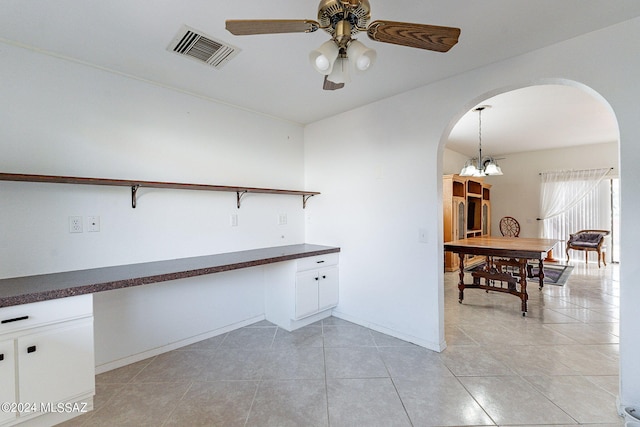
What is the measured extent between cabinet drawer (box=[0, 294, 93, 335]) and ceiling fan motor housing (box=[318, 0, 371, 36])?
6.36 feet

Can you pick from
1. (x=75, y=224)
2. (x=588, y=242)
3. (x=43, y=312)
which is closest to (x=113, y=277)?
(x=43, y=312)

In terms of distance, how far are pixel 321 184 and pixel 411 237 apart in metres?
1.33

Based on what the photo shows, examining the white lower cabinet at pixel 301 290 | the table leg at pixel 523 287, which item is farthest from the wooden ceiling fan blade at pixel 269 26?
the table leg at pixel 523 287

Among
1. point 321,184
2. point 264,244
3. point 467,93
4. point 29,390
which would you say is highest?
point 467,93

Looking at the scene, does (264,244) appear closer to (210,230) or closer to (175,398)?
(210,230)

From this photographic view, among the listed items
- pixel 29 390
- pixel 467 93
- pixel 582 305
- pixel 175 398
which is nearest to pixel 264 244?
pixel 175 398

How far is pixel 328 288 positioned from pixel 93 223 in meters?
2.21

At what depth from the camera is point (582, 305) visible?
3.41m

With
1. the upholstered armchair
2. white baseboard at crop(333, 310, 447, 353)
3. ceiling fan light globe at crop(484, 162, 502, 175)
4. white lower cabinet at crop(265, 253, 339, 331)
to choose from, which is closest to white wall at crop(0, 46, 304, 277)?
white lower cabinet at crop(265, 253, 339, 331)

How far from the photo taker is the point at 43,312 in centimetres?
142

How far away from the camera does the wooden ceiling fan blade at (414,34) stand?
1065 millimetres

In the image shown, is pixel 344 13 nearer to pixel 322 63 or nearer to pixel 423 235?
pixel 322 63

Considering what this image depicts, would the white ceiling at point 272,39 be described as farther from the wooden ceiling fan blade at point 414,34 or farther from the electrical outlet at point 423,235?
the electrical outlet at point 423,235

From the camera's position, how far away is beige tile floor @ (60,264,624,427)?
1615mm
